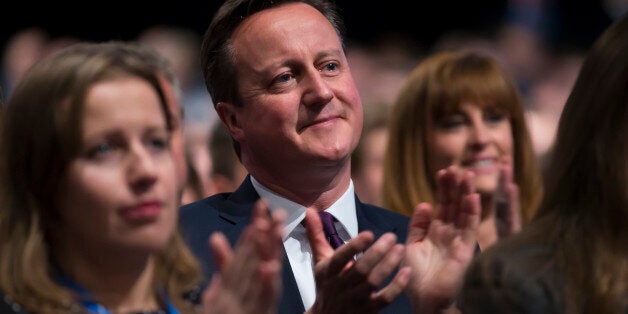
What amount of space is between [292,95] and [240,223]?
37 centimetres

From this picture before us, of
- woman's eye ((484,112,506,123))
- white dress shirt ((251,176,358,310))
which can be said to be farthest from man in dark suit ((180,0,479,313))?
woman's eye ((484,112,506,123))

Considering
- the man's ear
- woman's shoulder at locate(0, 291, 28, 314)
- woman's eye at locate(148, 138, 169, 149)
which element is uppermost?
woman's eye at locate(148, 138, 169, 149)

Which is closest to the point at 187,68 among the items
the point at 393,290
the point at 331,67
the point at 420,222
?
the point at 331,67

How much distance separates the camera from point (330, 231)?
10.8ft

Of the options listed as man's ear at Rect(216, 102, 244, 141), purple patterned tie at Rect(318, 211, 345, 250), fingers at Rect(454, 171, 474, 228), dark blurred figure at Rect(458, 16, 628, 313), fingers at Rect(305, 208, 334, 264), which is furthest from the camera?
man's ear at Rect(216, 102, 244, 141)

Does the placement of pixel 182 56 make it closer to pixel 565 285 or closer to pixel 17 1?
pixel 17 1

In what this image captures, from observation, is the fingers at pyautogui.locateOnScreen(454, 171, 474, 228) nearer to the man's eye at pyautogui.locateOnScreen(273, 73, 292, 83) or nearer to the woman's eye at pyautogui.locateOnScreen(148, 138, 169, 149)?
the man's eye at pyautogui.locateOnScreen(273, 73, 292, 83)

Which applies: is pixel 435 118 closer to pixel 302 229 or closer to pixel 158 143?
pixel 302 229

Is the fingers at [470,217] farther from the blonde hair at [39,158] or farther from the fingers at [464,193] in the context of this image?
the blonde hair at [39,158]

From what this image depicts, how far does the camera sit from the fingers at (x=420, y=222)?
3.05m

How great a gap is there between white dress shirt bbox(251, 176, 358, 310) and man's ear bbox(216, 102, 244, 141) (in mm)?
147

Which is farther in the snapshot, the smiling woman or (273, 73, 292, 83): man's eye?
the smiling woman

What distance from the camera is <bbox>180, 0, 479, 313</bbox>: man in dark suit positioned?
3303mm

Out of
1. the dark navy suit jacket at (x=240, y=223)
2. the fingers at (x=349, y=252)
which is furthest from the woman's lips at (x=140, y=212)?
the dark navy suit jacket at (x=240, y=223)
